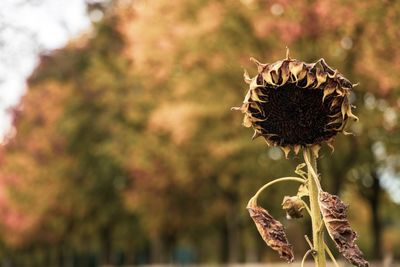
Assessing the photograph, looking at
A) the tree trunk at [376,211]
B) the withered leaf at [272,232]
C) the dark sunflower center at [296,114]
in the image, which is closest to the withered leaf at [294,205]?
the withered leaf at [272,232]

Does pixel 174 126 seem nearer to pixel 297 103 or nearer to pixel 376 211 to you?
pixel 376 211

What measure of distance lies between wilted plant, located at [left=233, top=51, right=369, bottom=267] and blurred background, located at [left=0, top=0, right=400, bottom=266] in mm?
8196

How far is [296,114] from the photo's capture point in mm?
2537

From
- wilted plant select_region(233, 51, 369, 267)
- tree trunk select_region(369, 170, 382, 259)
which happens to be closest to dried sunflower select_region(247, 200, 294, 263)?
wilted plant select_region(233, 51, 369, 267)

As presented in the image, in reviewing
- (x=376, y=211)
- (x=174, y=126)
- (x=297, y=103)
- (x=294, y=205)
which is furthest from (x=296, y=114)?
(x=376, y=211)

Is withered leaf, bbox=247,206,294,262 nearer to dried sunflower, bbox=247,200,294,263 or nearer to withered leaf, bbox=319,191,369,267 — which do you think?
dried sunflower, bbox=247,200,294,263

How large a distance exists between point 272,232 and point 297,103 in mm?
513

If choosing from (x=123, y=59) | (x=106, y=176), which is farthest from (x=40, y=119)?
(x=123, y=59)

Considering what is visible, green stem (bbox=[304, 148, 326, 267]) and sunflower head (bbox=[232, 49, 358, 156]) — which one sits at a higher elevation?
sunflower head (bbox=[232, 49, 358, 156])

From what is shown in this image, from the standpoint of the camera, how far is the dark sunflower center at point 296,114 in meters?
2.48

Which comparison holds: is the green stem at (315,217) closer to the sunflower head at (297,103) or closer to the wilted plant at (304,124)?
the wilted plant at (304,124)

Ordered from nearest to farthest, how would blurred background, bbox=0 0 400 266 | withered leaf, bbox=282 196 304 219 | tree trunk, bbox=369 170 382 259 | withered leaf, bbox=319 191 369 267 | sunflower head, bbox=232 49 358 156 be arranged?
withered leaf, bbox=319 191 369 267 → sunflower head, bbox=232 49 358 156 → withered leaf, bbox=282 196 304 219 → blurred background, bbox=0 0 400 266 → tree trunk, bbox=369 170 382 259

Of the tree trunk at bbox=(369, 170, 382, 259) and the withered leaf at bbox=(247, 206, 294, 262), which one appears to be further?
the tree trunk at bbox=(369, 170, 382, 259)

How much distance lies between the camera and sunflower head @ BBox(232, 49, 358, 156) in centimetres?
239
